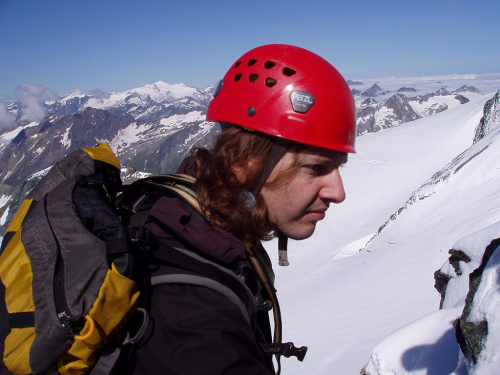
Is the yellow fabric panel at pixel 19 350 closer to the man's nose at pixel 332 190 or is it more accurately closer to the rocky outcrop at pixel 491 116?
the man's nose at pixel 332 190

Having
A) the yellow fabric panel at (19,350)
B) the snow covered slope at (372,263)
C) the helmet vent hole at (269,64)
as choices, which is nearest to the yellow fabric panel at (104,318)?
the yellow fabric panel at (19,350)

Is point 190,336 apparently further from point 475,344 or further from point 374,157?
point 374,157

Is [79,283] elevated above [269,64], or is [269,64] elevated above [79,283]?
[269,64]

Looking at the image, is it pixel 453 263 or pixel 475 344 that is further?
pixel 453 263

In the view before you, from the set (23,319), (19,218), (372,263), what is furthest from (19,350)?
(372,263)

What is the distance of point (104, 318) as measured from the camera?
4.64ft

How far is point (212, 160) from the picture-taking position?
7.26ft

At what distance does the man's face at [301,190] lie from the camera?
2182mm

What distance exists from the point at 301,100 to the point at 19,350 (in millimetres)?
1979

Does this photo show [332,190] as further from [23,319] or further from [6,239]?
[6,239]

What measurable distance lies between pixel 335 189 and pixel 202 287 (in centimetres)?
107

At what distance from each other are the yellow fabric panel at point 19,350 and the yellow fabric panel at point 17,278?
9 centimetres

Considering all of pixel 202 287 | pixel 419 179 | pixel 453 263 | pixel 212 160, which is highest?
pixel 212 160

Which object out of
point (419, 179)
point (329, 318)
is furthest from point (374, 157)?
point (329, 318)
